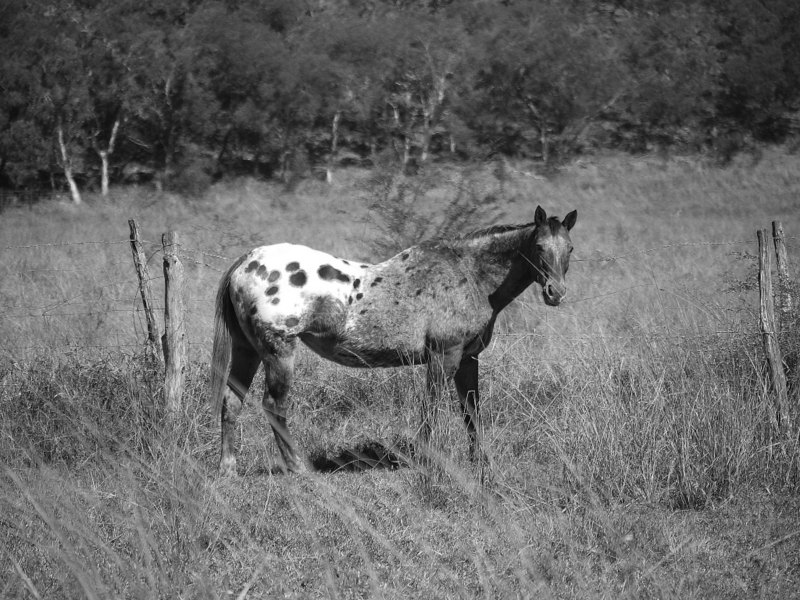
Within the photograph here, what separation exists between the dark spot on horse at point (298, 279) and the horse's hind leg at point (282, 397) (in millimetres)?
443

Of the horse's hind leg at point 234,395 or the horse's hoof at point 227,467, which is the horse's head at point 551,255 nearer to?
the horse's hind leg at point 234,395

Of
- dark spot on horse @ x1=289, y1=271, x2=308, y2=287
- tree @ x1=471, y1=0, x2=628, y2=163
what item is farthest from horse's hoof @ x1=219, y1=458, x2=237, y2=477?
tree @ x1=471, y1=0, x2=628, y2=163

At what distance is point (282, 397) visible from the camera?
6.17m

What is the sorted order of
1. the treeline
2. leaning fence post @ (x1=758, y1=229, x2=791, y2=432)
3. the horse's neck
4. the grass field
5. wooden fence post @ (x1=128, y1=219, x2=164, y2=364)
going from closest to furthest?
the grass field → leaning fence post @ (x1=758, y1=229, x2=791, y2=432) → the horse's neck → wooden fence post @ (x1=128, y1=219, x2=164, y2=364) → the treeline

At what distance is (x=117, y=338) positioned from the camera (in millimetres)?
9117

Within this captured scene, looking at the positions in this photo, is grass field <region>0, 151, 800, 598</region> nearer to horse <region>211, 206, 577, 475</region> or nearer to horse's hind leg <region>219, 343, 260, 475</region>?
horse's hind leg <region>219, 343, 260, 475</region>

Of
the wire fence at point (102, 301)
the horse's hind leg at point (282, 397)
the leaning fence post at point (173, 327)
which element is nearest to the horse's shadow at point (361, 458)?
the horse's hind leg at point (282, 397)

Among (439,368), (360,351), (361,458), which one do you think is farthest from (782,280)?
(361,458)

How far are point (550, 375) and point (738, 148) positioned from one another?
136 feet

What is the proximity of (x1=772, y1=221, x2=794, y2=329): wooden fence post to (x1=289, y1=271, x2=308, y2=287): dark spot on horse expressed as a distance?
12.5 ft

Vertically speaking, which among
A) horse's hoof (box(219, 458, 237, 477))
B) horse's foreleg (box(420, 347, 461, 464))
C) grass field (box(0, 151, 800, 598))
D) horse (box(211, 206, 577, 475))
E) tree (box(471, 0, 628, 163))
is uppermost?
tree (box(471, 0, 628, 163))

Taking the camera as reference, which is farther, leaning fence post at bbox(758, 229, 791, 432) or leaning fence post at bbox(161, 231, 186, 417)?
leaning fence post at bbox(161, 231, 186, 417)

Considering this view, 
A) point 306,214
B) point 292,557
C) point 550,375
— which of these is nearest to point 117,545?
point 292,557

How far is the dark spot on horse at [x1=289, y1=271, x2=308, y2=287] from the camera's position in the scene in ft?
19.9
